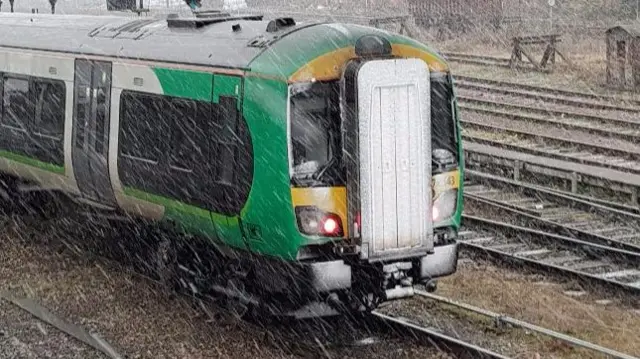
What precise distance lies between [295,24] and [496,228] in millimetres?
5132

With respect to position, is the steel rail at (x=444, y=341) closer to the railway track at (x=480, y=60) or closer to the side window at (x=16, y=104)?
the side window at (x=16, y=104)

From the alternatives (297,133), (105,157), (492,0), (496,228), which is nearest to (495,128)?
(496,228)

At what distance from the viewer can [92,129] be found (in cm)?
1179

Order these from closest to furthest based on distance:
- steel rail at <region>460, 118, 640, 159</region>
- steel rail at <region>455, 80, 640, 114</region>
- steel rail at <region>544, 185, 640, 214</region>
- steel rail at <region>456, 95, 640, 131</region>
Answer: steel rail at <region>544, 185, 640, 214</region>, steel rail at <region>460, 118, 640, 159</region>, steel rail at <region>456, 95, 640, 131</region>, steel rail at <region>455, 80, 640, 114</region>

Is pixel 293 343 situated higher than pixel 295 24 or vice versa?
pixel 295 24

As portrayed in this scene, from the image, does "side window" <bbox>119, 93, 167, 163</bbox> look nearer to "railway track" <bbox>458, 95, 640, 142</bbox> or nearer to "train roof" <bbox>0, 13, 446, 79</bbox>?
"train roof" <bbox>0, 13, 446, 79</bbox>

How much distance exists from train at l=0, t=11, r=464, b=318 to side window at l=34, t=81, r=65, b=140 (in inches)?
44.2

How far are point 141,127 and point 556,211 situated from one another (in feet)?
21.9

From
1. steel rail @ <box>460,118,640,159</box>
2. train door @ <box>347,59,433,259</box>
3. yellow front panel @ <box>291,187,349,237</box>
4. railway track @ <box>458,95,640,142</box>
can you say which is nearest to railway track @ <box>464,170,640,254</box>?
steel rail @ <box>460,118,640,159</box>

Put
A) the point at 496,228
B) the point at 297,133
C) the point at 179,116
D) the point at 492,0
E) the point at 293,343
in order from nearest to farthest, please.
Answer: the point at 297,133
the point at 293,343
the point at 179,116
the point at 496,228
the point at 492,0

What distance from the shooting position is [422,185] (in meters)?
9.45

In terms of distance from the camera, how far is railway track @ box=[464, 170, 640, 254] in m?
13.6

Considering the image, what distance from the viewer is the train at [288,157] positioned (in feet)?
30.1

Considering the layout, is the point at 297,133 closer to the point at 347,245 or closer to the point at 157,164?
the point at 347,245
